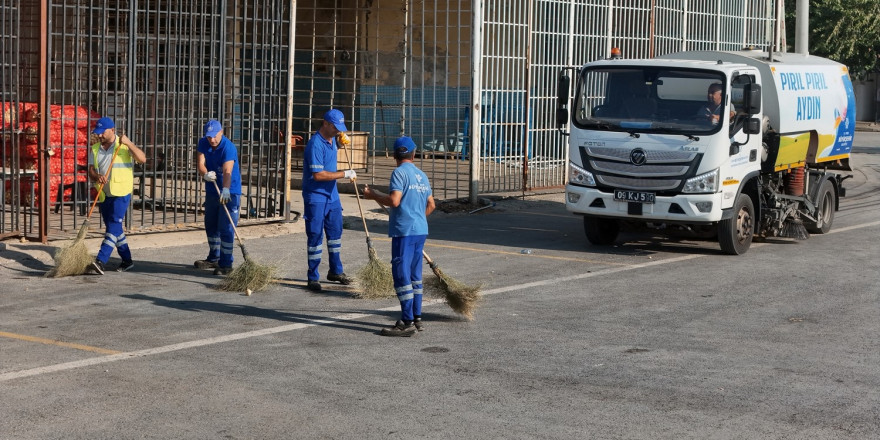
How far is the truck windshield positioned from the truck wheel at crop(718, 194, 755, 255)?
119 centimetres

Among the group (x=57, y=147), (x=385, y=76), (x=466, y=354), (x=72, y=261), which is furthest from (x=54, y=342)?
(x=385, y=76)

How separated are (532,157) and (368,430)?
15191mm

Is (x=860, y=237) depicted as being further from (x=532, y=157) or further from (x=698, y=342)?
(x=698, y=342)

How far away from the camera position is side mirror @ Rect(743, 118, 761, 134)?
47.8ft

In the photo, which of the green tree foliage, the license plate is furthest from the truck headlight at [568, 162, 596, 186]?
the green tree foliage

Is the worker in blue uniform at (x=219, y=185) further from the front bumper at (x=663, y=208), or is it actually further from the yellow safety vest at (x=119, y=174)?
the front bumper at (x=663, y=208)

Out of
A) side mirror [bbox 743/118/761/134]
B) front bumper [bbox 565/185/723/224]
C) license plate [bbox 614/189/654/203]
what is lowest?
front bumper [bbox 565/185/723/224]

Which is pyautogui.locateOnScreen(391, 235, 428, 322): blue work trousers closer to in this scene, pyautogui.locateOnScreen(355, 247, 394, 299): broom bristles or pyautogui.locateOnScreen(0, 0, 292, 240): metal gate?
pyautogui.locateOnScreen(355, 247, 394, 299): broom bristles

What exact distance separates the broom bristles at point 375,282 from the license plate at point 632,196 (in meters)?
4.03

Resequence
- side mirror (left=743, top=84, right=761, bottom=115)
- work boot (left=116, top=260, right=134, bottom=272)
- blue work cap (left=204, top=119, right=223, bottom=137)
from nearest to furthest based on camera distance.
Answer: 1. blue work cap (left=204, top=119, right=223, bottom=137)
2. work boot (left=116, top=260, right=134, bottom=272)
3. side mirror (left=743, top=84, right=761, bottom=115)

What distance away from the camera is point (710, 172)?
14.2 meters

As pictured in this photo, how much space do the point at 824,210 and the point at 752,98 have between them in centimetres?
375

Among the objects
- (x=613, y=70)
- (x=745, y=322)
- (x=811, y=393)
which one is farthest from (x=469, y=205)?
(x=811, y=393)

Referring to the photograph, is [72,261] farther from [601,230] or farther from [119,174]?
[601,230]
